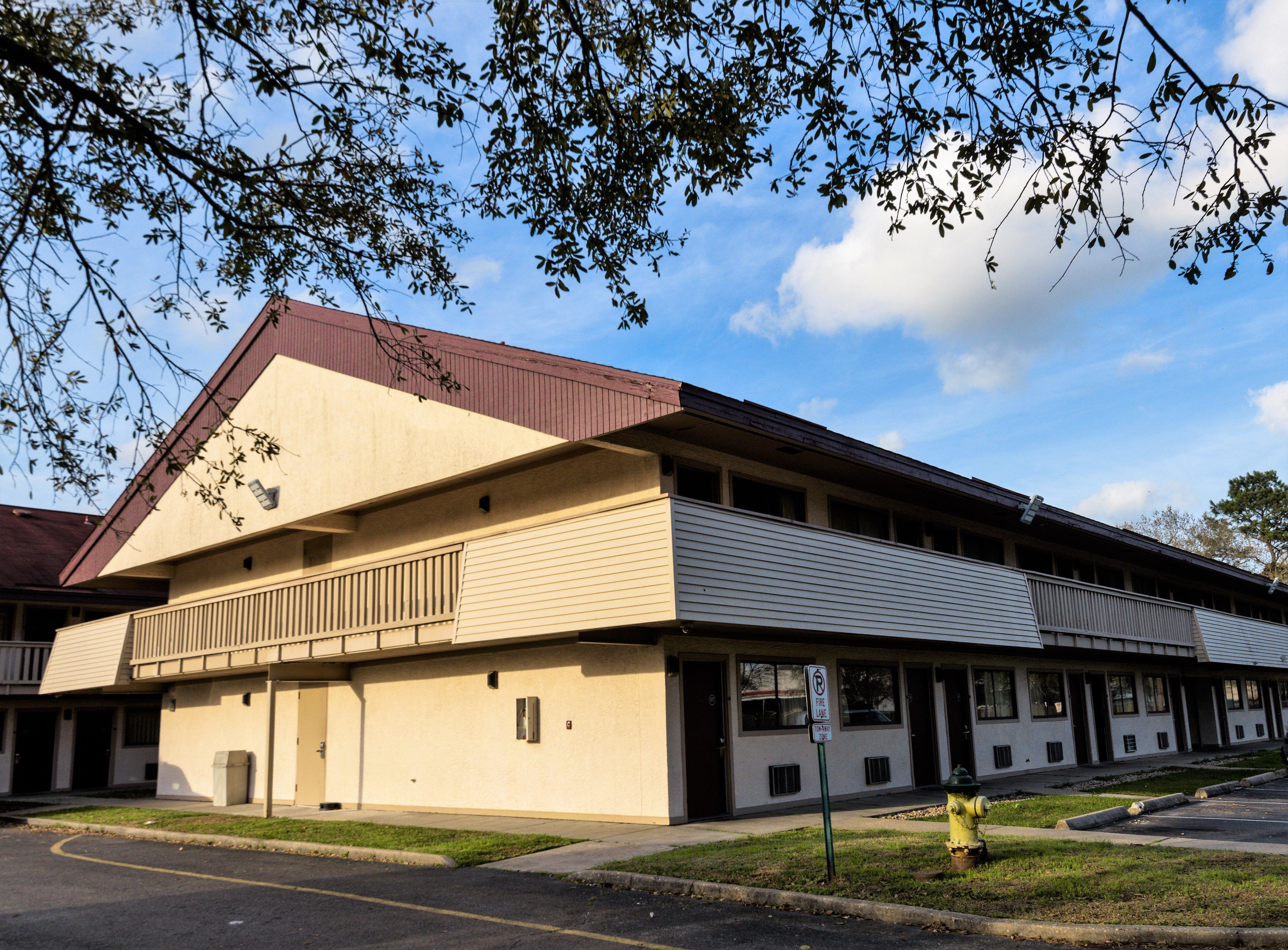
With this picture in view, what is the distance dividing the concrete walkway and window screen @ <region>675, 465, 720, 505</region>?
5083 mm

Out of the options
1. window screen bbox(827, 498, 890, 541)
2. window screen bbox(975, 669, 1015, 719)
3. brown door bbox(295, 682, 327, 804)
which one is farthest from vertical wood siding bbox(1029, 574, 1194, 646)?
brown door bbox(295, 682, 327, 804)

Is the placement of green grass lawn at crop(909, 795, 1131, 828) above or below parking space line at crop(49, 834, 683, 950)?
above

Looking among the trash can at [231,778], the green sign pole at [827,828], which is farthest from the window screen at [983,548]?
the trash can at [231,778]

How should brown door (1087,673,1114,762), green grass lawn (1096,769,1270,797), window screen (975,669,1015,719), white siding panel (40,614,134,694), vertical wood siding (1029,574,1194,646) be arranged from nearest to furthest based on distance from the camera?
green grass lawn (1096,769,1270,797), vertical wood siding (1029,574,1194,646), window screen (975,669,1015,719), white siding panel (40,614,134,694), brown door (1087,673,1114,762)

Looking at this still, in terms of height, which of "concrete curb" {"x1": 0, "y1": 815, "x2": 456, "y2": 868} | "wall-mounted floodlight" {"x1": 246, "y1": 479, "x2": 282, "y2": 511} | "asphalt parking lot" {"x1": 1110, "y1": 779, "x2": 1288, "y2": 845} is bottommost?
"concrete curb" {"x1": 0, "y1": 815, "x2": 456, "y2": 868}

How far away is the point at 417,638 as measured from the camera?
17297 millimetres

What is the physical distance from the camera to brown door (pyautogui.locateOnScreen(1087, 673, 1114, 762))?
28.2m

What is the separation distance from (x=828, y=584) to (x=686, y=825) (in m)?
4.26

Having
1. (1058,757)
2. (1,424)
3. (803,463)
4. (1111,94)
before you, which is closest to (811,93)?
(1111,94)

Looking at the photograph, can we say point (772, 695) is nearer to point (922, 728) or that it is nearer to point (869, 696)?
point (869, 696)

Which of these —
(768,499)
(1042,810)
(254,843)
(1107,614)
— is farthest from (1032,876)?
(1107,614)

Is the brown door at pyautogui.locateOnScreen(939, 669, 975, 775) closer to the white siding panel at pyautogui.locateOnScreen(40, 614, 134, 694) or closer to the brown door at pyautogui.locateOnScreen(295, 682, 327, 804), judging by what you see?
the brown door at pyautogui.locateOnScreen(295, 682, 327, 804)

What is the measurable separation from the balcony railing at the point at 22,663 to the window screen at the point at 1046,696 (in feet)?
85.2

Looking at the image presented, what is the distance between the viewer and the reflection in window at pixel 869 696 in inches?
760
